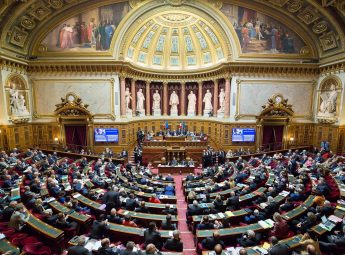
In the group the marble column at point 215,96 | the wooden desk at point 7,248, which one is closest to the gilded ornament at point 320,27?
the marble column at point 215,96

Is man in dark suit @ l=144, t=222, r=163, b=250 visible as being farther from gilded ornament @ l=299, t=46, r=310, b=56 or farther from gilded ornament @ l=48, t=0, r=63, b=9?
gilded ornament @ l=299, t=46, r=310, b=56

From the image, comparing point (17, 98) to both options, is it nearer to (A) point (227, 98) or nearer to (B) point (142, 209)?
(B) point (142, 209)

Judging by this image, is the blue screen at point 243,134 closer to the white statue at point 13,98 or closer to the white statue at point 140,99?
the white statue at point 140,99

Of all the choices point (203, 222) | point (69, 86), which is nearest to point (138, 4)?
point (69, 86)

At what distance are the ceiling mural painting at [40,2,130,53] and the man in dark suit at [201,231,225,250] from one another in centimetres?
1812

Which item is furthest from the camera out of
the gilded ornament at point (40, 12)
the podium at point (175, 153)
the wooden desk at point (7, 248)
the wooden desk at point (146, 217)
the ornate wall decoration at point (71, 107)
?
the ornate wall decoration at point (71, 107)

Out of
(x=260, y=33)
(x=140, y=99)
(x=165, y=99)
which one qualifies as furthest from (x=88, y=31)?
(x=260, y=33)

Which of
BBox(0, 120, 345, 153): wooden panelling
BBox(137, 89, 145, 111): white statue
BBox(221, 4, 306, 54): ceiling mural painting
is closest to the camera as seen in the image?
BBox(0, 120, 345, 153): wooden panelling

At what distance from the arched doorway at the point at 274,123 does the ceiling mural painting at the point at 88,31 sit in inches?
629

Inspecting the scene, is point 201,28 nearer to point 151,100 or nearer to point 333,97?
point 151,100

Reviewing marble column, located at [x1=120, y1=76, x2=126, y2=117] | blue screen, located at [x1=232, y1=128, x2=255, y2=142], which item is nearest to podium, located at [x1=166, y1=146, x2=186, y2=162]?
blue screen, located at [x1=232, y1=128, x2=255, y2=142]

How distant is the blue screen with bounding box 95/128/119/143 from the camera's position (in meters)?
19.4

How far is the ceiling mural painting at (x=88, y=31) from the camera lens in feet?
59.7

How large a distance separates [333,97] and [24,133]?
27359 millimetres
